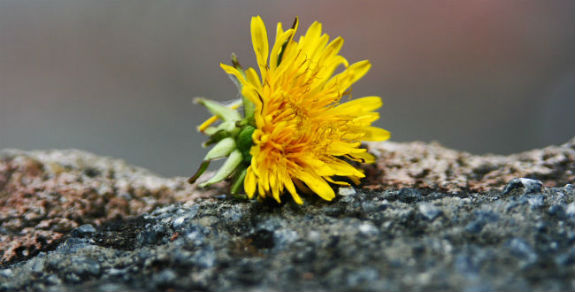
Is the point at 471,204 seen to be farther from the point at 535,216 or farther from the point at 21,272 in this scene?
the point at 21,272

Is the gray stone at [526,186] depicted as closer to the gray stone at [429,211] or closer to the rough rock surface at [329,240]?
the rough rock surface at [329,240]

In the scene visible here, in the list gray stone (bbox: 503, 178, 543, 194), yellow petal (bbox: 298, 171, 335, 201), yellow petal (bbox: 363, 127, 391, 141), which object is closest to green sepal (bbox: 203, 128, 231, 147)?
yellow petal (bbox: 298, 171, 335, 201)

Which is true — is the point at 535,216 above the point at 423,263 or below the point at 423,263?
above

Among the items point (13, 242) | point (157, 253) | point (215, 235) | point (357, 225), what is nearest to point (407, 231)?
point (357, 225)

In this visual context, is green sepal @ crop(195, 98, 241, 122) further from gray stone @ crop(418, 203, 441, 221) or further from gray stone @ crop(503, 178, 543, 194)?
gray stone @ crop(503, 178, 543, 194)

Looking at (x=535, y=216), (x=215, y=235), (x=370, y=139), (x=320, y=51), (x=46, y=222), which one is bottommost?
(x=46, y=222)

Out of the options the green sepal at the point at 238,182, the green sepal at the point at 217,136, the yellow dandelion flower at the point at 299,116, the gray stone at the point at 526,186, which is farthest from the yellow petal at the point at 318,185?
the gray stone at the point at 526,186
